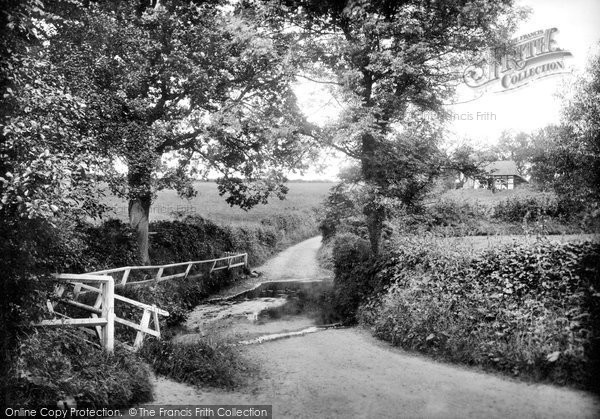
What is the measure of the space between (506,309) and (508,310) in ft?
0.21

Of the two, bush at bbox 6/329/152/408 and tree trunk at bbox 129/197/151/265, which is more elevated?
tree trunk at bbox 129/197/151/265

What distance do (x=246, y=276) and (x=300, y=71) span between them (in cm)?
1389

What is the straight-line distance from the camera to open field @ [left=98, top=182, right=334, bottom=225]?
944 inches

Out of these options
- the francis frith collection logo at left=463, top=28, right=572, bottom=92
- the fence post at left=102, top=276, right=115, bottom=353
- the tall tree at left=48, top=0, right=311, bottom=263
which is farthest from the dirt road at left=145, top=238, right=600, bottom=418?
the francis frith collection logo at left=463, top=28, right=572, bottom=92

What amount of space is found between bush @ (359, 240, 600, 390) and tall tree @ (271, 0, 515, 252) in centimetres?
351

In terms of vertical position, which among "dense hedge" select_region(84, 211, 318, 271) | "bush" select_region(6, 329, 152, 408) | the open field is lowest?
"bush" select_region(6, 329, 152, 408)

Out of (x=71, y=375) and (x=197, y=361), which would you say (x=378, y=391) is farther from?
(x=71, y=375)

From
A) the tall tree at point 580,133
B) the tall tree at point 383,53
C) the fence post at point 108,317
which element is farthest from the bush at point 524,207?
the fence post at point 108,317

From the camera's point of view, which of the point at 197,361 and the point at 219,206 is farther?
the point at 219,206

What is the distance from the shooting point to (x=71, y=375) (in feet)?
20.2

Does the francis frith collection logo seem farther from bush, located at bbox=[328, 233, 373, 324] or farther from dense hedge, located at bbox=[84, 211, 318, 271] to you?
dense hedge, located at bbox=[84, 211, 318, 271]

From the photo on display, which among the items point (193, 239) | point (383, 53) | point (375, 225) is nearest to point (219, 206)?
point (193, 239)

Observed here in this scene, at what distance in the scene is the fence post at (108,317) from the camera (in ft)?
24.4

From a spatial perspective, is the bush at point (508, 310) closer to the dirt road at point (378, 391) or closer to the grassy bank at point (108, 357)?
the dirt road at point (378, 391)
